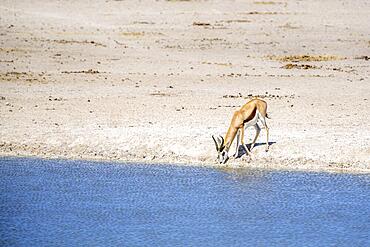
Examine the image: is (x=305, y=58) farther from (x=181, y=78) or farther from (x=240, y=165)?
(x=240, y=165)

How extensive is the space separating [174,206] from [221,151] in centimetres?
269

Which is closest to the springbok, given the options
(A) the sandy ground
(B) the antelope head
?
(B) the antelope head

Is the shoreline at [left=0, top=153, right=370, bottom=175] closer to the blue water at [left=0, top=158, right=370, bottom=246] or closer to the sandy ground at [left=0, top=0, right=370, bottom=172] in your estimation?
the sandy ground at [left=0, top=0, right=370, bottom=172]

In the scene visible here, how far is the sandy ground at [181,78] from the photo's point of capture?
1548 cm

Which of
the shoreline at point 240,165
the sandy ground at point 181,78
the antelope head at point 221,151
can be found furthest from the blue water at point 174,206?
the sandy ground at point 181,78

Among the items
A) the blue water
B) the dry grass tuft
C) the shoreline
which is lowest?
the dry grass tuft

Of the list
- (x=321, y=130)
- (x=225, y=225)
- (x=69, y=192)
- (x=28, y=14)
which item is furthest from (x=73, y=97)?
(x=28, y=14)

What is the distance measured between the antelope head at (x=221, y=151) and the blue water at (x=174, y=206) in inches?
17.9

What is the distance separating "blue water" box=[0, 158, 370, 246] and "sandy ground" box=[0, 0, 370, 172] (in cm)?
105

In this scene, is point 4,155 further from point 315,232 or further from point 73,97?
point 315,232

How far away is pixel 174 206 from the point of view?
1198cm

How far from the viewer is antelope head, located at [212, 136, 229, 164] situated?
14422 millimetres

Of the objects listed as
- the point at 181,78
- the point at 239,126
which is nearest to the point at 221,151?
the point at 239,126

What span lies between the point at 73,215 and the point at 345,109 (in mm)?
9005
